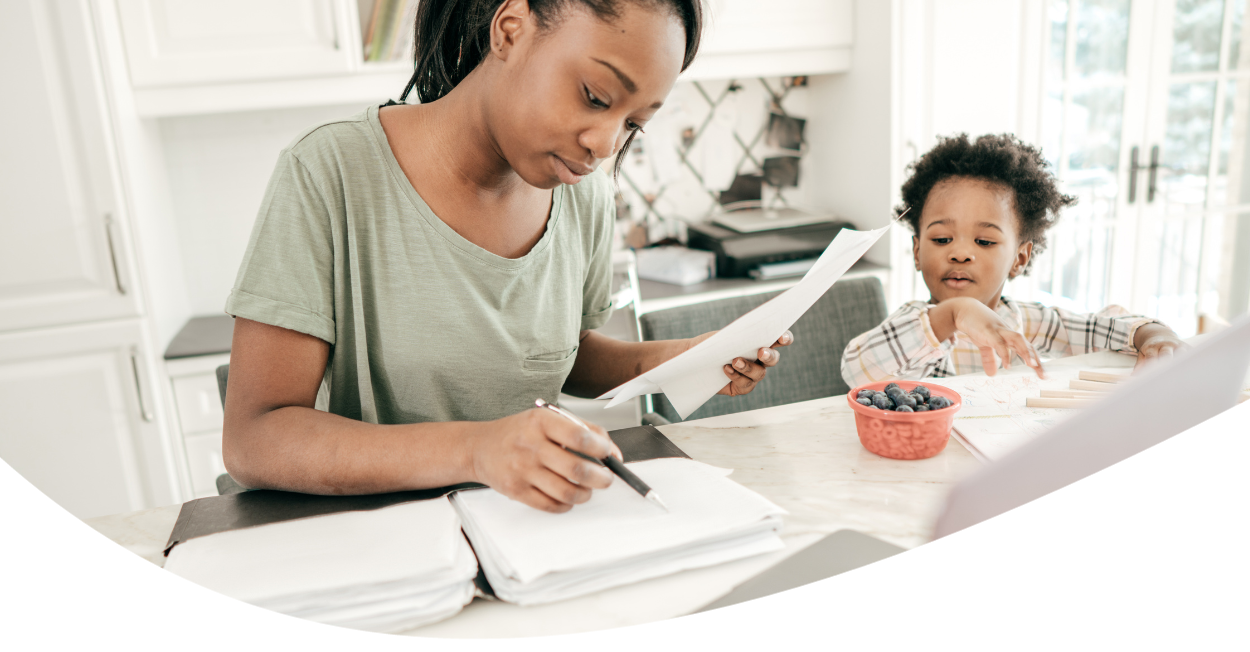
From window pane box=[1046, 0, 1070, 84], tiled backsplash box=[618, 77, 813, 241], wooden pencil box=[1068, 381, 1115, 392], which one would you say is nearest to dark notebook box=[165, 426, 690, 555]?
wooden pencil box=[1068, 381, 1115, 392]

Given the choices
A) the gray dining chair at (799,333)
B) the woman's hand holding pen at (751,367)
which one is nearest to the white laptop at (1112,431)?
the woman's hand holding pen at (751,367)

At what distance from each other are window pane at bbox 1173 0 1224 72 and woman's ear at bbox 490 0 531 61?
2.60m

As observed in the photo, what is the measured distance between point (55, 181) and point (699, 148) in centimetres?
171

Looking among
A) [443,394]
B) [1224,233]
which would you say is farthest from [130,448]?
[1224,233]

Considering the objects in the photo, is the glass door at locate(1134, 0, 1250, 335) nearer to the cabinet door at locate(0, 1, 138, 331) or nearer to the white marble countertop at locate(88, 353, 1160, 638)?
the white marble countertop at locate(88, 353, 1160, 638)

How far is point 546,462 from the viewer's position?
1.73 feet

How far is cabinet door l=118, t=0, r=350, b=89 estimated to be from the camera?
1734mm

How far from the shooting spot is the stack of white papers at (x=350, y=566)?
46 cm

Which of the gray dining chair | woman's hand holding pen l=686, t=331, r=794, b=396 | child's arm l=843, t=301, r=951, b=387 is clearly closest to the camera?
woman's hand holding pen l=686, t=331, r=794, b=396

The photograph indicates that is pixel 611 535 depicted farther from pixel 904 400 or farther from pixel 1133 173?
pixel 1133 173

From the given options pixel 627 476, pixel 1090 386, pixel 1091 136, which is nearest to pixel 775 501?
pixel 627 476

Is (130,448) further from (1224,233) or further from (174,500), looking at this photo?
(1224,233)

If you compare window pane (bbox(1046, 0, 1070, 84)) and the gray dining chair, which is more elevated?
window pane (bbox(1046, 0, 1070, 84))

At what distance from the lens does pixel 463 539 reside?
536mm
